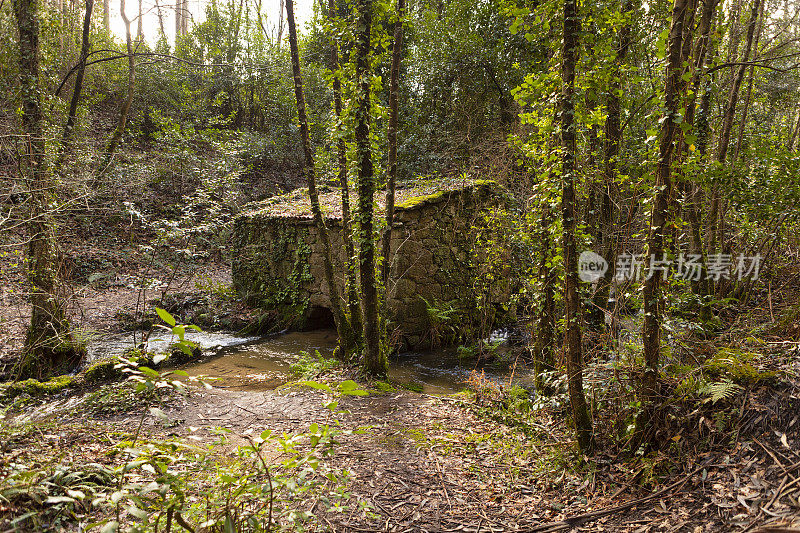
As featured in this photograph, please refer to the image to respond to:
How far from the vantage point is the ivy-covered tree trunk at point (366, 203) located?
16.1ft

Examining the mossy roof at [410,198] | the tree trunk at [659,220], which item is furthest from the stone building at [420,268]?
the tree trunk at [659,220]

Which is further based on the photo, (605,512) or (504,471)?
(504,471)

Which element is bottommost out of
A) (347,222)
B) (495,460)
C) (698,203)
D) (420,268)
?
(495,460)

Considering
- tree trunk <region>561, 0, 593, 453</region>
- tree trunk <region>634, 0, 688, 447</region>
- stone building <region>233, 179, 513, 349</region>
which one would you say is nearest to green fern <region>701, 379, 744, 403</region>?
tree trunk <region>634, 0, 688, 447</region>

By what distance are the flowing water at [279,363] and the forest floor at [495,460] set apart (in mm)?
1603

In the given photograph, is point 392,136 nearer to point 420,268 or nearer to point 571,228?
point 420,268

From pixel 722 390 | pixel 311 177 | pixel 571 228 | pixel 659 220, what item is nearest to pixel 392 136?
pixel 311 177

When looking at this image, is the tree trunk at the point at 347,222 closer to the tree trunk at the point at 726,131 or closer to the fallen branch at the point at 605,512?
the fallen branch at the point at 605,512

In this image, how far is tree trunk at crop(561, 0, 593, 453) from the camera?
3166 mm

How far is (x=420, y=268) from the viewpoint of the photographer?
8.21m

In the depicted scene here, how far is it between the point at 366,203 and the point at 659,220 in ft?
10.5

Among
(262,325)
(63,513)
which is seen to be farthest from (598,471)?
(262,325)

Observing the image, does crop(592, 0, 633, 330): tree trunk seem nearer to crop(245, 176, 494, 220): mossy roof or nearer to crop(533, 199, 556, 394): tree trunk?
crop(533, 199, 556, 394): tree trunk

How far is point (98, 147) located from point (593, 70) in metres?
14.3
